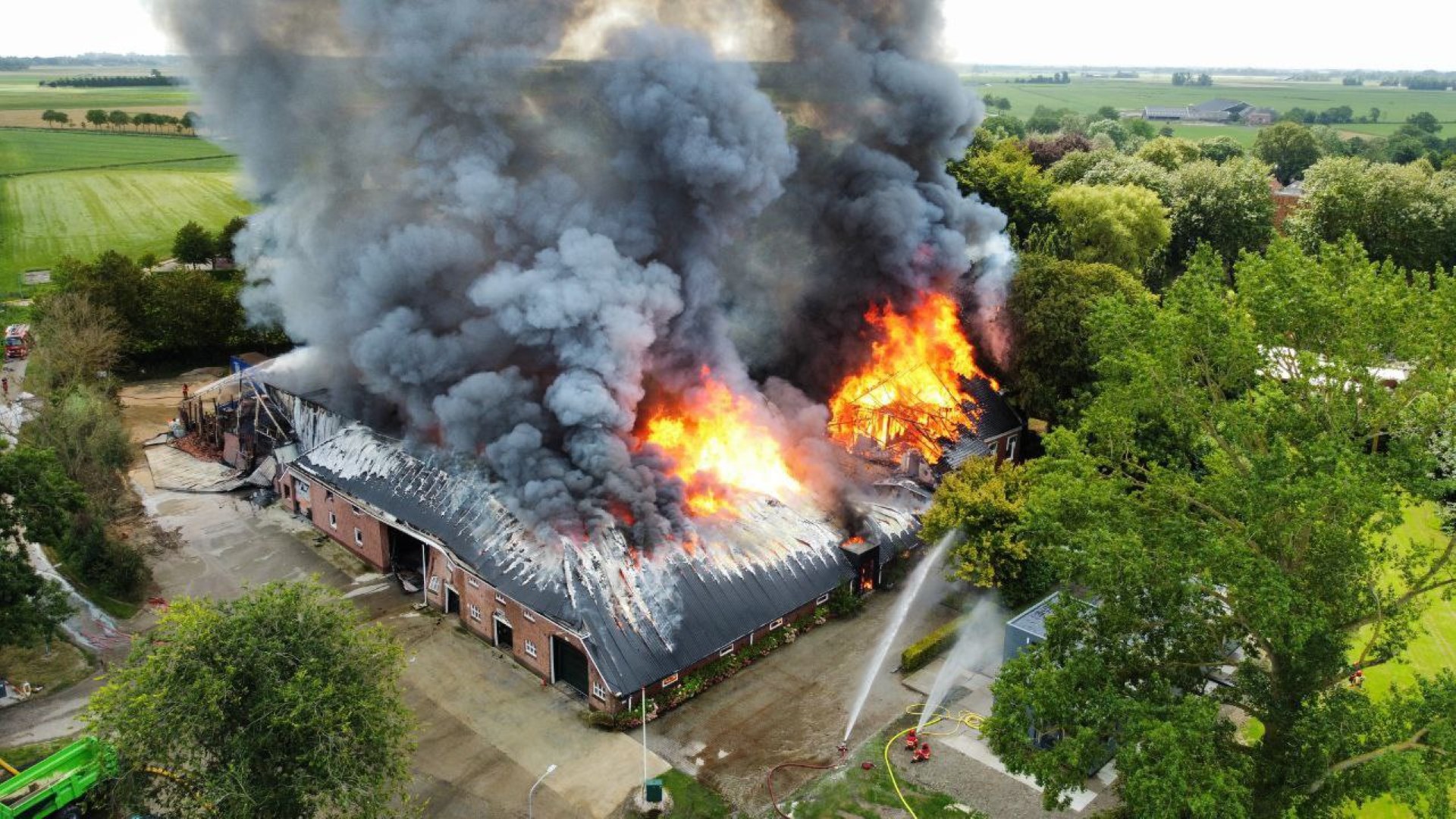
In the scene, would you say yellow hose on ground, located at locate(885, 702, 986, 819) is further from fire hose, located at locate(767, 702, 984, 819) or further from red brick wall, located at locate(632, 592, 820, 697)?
red brick wall, located at locate(632, 592, 820, 697)

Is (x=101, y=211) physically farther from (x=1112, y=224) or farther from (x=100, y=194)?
(x=1112, y=224)

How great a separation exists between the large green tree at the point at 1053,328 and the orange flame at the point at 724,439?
1405 centimetres

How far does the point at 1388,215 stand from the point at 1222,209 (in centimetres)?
1090

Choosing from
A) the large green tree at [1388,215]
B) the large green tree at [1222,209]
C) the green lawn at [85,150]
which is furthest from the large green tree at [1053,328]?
the green lawn at [85,150]

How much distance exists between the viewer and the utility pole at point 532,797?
24281mm

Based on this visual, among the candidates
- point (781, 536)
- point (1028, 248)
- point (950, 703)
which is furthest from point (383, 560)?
point (1028, 248)

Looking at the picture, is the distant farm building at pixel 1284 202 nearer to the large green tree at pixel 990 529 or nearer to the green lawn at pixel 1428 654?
the green lawn at pixel 1428 654

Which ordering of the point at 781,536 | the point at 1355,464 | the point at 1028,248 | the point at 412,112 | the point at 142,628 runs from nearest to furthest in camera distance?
the point at 1355,464
the point at 142,628
the point at 781,536
the point at 412,112
the point at 1028,248

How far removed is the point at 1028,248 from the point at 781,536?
114 feet

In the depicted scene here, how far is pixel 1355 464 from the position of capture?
1805 cm

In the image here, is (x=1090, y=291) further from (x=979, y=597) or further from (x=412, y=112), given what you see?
(x=412, y=112)

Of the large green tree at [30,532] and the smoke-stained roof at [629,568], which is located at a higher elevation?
the large green tree at [30,532]

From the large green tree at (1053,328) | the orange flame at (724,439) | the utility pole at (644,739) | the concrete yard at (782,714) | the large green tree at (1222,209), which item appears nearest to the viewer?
the utility pole at (644,739)

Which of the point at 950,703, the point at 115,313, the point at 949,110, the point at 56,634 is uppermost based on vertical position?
the point at 949,110
